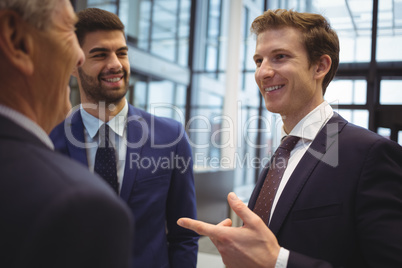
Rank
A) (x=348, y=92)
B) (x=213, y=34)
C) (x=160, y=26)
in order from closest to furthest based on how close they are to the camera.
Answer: (x=348, y=92)
(x=160, y=26)
(x=213, y=34)

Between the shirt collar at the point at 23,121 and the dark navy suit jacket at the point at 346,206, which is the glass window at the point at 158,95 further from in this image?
the shirt collar at the point at 23,121

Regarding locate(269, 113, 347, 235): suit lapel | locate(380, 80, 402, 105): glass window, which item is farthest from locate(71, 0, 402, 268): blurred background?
locate(269, 113, 347, 235): suit lapel

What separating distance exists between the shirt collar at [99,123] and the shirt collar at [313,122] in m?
0.81

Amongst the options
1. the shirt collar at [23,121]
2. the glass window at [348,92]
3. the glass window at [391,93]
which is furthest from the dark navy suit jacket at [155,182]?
the glass window at [391,93]

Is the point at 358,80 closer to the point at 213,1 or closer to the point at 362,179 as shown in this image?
the point at 213,1

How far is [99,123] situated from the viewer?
1.58 metres

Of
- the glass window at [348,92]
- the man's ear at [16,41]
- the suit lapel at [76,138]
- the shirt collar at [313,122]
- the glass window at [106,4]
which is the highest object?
the glass window at [106,4]

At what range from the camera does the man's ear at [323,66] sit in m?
1.62

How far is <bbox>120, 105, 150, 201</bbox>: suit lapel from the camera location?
4.79 feet

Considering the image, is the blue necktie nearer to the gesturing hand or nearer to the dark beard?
the dark beard

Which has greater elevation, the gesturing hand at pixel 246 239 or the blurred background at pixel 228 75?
the blurred background at pixel 228 75

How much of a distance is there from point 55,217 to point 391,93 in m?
8.21

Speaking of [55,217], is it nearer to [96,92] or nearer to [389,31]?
[96,92]

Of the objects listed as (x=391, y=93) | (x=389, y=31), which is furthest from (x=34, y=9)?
(x=389, y=31)
